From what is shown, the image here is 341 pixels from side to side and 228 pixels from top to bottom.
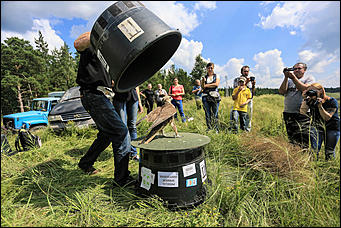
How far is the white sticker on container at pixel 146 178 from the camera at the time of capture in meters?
1.84

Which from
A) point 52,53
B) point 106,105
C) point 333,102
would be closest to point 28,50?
point 52,53

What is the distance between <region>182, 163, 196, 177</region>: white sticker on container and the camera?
176 cm

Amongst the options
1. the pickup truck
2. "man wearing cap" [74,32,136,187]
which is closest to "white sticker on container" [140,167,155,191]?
"man wearing cap" [74,32,136,187]

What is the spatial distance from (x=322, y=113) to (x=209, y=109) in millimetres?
2195

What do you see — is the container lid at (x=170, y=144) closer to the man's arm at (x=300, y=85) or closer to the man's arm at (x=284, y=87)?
the man's arm at (x=300, y=85)

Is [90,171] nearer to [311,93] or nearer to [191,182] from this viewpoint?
[191,182]

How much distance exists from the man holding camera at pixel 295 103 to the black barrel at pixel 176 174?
205 cm

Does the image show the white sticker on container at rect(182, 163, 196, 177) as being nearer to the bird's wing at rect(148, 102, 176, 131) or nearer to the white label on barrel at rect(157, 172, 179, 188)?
the white label on barrel at rect(157, 172, 179, 188)

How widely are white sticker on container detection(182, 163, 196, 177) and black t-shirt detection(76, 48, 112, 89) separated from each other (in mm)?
1348

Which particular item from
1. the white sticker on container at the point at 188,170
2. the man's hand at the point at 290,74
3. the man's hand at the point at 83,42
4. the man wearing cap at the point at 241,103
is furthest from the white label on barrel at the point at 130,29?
the man wearing cap at the point at 241,103

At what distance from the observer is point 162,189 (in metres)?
1.78

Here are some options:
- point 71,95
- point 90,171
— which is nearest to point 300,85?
point 90,171

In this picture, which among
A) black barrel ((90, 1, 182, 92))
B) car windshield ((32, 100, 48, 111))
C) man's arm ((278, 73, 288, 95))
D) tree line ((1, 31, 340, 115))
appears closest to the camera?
black barrel ((90, 1, 182, 92))

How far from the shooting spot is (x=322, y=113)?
2.75 m
